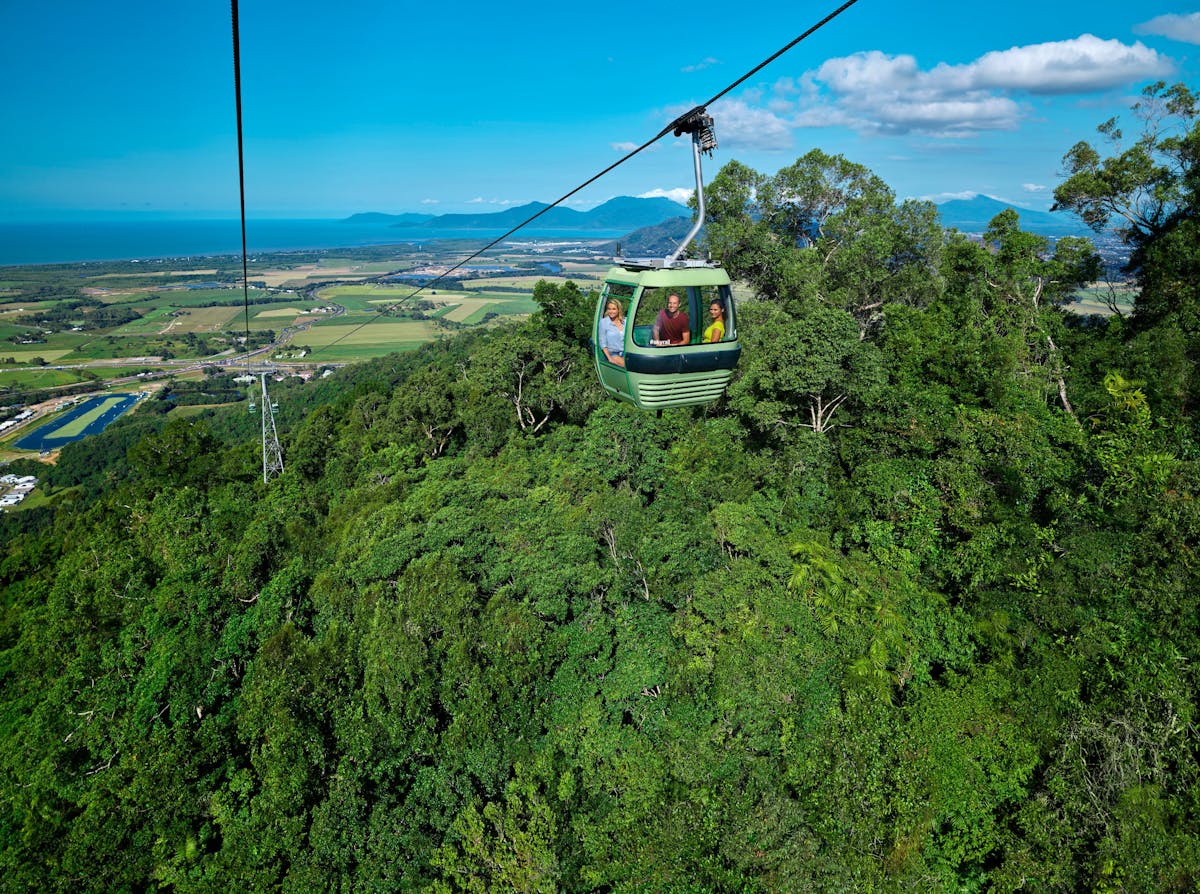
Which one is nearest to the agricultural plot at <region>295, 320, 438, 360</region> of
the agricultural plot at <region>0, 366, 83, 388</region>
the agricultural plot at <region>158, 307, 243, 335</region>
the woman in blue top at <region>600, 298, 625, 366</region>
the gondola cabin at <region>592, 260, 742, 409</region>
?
the agricultural plot at <region>158, 307, 243, 335</region>

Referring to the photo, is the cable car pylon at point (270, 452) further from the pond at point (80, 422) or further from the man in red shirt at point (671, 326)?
the pond at point (80, 422)

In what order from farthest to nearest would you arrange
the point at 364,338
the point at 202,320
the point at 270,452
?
the point at 202,320
the point at 364,338
the point at 270,452

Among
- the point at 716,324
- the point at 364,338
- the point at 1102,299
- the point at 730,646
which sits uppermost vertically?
the point at 364,338

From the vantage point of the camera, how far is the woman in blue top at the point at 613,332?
9.91 m

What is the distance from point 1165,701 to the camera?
38.8 feet

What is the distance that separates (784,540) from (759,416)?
17.4ft

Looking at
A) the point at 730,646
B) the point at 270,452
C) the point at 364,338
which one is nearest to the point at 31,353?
the point at 364,338

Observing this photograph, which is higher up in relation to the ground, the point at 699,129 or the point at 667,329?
the point at 699,129

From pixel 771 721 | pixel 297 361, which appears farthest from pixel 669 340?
pixel 297 361

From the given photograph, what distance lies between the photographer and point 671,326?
9453mm

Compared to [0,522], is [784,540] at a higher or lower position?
higher

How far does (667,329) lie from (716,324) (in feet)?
2.88

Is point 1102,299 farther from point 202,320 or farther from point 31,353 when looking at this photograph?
point 202,320

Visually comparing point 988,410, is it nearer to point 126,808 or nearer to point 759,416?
point 759,416
